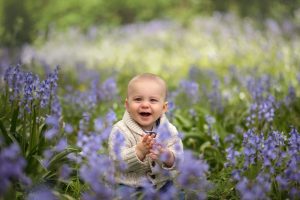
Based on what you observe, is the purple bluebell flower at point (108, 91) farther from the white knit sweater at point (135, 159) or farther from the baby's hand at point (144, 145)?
the baby's hand at point (144, 145)

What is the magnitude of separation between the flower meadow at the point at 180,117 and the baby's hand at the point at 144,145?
0.24 meters

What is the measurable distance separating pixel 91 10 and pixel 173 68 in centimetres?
815

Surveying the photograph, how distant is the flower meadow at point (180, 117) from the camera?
9.08ft

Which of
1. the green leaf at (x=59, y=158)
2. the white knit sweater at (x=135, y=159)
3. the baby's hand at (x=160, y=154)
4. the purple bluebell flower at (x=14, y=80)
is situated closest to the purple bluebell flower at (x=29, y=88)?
the purple bluebell flower at (x=14, y=80)

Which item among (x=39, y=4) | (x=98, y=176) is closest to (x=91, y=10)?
(x=39, y=4)

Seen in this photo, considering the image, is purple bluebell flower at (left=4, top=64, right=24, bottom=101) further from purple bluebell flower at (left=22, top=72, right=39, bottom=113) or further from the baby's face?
the baby's face

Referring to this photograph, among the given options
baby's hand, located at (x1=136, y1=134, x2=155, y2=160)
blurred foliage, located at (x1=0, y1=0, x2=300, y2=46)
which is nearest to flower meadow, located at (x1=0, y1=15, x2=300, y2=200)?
baby's hand, located at (x1=136, y1=134, x2=155, y2=160)

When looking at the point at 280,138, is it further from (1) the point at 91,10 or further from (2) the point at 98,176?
(1) the point at 91,10

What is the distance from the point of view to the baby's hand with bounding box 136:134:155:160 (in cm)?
310

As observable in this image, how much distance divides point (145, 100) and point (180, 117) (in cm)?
180

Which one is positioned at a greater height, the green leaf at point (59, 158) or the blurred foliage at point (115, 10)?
the blurred foliage at point (115, 10)

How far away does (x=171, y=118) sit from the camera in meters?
5.03

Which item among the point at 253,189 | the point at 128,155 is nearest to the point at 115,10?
the point at 128,155

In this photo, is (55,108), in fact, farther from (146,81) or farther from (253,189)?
(253,189)
